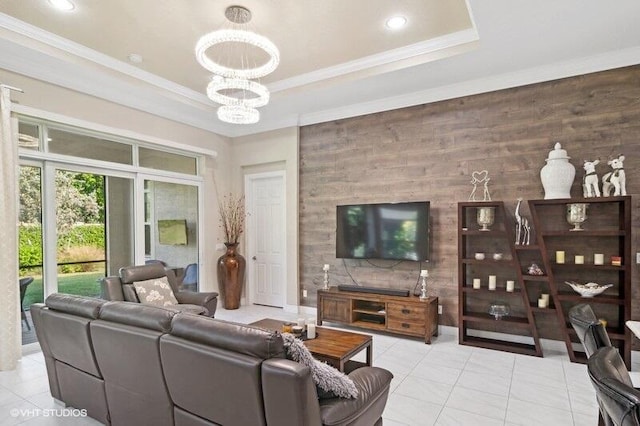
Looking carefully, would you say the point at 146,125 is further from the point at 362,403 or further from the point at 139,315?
the point at 362,403

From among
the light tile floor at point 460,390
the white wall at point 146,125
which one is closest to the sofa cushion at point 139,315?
the light tile floor at point 460,390

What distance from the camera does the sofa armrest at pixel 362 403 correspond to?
1.67 m

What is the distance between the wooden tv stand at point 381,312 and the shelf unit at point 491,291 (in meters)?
0.39

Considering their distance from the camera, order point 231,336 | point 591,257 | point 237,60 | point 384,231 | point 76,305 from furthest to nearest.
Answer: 1. point 384,231
2. point 237,60
3. point 591,257
4. point 76,305
5. point 231,336

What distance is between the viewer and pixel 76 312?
7.79 ft

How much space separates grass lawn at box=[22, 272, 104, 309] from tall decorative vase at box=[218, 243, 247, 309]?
5.88 ft

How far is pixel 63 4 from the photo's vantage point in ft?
10.2

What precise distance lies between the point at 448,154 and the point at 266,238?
3.28 m

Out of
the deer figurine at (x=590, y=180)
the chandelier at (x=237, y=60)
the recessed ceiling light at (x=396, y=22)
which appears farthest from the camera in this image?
the deer figurine at (x=590, y=180)

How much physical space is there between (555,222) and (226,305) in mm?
4814

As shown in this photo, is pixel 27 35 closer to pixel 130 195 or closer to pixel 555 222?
pixel 130 195

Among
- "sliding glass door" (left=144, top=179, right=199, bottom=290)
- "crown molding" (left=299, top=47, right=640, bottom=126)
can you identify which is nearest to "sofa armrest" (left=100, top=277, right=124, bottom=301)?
Result: "sliding glass door" (left=144, top=179, right=199, bottom=290)

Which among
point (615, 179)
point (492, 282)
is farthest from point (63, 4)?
point (615, 179)

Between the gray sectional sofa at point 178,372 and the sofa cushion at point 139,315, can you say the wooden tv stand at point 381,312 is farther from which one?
the sofa cushion at point 139,315
